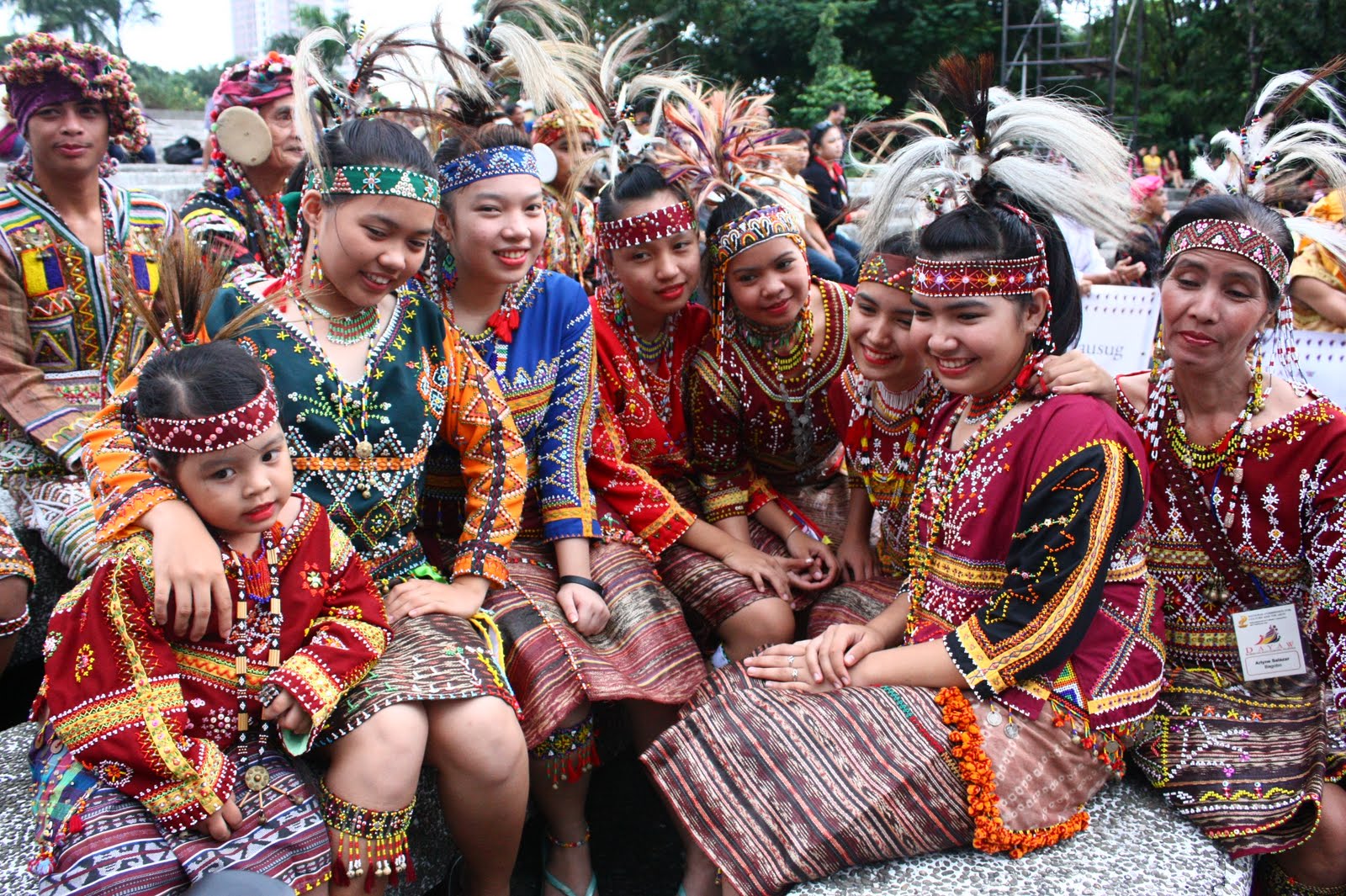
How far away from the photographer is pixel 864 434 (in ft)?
9.67

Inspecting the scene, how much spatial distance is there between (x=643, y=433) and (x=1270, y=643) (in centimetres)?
181

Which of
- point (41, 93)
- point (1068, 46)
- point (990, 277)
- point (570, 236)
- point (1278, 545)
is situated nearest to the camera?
point (990, 277)

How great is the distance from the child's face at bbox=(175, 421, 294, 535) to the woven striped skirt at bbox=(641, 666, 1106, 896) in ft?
3.27

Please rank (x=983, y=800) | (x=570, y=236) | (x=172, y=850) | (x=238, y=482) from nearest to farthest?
(x=172, y=850)
(x=238, y=482)
(x=983, y=800)
(x=570, y=236)

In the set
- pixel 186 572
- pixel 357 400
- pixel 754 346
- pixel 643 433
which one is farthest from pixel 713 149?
pixel 186 572

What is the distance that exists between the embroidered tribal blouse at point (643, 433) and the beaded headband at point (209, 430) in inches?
50.3

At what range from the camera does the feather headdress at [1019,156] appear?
230 cm

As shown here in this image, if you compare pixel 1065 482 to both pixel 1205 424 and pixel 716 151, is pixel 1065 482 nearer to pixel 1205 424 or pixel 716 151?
pixel 1205 424

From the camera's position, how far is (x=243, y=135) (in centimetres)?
356

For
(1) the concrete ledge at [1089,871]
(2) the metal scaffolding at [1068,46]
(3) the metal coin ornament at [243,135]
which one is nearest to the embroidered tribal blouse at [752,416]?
(1) the concrete ledge at [1089,871]

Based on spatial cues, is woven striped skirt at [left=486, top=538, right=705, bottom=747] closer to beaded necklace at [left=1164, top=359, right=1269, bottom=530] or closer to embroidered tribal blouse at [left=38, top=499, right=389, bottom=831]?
embroidered tribal blouse at [left=38, top=499, right=389, bottom=831]

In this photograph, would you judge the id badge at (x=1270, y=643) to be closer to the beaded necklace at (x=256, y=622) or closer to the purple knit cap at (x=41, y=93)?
the beaded necklace at (x=256, y=622)

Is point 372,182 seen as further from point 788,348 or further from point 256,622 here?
point 788,348

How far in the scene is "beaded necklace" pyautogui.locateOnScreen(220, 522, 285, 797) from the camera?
6.48 ft
